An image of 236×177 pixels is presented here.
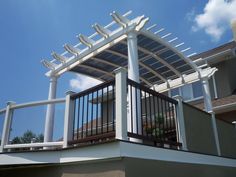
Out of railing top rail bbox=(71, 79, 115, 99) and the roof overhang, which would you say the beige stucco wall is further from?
the roof overhang

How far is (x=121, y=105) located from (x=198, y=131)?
2.76 meters

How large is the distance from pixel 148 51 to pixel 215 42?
27.5 feet

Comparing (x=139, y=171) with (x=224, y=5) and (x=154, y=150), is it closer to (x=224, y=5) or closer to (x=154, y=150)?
(x=154, y=150)

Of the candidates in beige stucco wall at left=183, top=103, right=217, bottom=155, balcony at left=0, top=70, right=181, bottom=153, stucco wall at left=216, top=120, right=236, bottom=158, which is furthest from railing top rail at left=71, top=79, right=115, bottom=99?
stucco wall at left=216, top=120, right=236, bottom=158

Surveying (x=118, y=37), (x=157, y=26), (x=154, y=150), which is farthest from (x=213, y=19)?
(x=154, y=150)

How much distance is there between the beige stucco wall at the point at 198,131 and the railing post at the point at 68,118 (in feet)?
7.54

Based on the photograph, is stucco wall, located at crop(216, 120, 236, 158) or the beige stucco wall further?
stucco wall, located at crop(216, 120, 236, 158)

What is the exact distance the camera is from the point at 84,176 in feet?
11.8

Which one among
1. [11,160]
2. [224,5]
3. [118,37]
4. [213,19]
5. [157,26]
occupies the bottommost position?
[11,160]

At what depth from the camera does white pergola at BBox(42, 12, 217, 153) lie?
6.24 m

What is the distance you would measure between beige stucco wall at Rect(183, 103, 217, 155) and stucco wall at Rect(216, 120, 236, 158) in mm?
621

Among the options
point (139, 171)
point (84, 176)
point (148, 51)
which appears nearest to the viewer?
point (139, 171)

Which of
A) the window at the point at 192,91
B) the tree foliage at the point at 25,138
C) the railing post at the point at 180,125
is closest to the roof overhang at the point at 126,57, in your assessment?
the railing post at the point at 180,125

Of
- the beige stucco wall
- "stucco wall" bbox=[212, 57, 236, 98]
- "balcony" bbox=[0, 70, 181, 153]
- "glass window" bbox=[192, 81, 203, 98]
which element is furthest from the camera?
"glass window" bbox=[192, 81, 203, 98]
